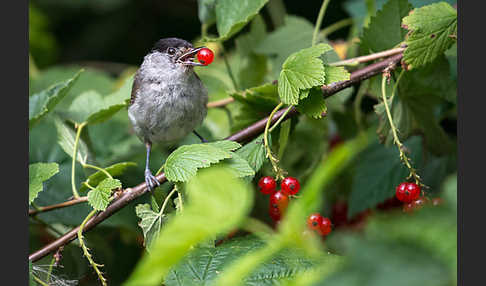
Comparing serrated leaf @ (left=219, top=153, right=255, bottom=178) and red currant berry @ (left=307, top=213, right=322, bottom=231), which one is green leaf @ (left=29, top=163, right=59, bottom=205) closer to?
serrated leaf @ (left=219, top=153, right=255, bottom=178)

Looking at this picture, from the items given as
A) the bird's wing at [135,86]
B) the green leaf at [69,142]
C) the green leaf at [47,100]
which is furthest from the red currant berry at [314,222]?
the bird's wing at [135,86]

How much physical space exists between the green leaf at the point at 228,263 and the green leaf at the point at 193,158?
221 mm

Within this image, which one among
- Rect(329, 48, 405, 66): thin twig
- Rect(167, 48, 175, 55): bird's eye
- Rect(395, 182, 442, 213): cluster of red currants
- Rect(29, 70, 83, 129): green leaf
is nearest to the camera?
Rect(395, 182, 442, 213): cluster of red currants

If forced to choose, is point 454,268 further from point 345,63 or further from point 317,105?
point 345,63

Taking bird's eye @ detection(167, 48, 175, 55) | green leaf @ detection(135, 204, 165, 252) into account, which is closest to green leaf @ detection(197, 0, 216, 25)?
bird's eye @ detection(167, 48, 175, 55)

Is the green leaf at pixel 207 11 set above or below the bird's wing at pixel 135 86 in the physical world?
above

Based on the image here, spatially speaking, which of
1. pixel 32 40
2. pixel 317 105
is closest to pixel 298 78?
pixel 317 105

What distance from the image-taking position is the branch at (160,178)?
64.7 inches

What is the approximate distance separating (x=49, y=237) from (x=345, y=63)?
1.78m

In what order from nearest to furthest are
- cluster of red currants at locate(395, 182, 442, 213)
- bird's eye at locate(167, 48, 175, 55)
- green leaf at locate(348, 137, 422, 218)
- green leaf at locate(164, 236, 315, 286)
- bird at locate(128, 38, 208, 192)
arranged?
green leaf at locate(164, 236, 315, 286) → cluster of red currants at locate(395, 182, 442, 213) → green leaf at locate(348, 137, 422, 218) → bird at locate(128, 38, 208, 192) → bird's eye at locate(167, 48, 175, 55)

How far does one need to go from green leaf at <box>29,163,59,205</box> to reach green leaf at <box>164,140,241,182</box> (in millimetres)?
474

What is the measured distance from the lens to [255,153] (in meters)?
1.62

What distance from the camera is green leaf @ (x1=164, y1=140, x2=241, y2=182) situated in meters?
1.48

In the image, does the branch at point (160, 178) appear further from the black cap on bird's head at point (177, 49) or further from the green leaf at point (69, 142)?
the black cap on bird's head at point (177, 49)
